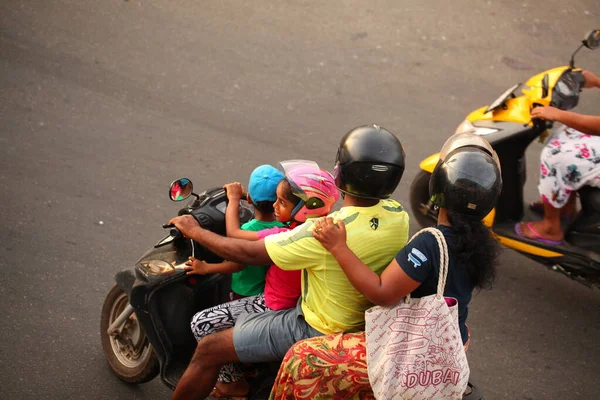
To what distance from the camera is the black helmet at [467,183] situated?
9.51 feet

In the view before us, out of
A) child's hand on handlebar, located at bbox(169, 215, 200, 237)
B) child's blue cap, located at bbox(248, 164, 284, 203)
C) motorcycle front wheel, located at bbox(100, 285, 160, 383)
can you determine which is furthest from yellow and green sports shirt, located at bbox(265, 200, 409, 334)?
motorcycle front wheel, located at bbox(100, 285, 160, 383)

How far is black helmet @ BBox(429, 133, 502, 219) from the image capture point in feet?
9.51

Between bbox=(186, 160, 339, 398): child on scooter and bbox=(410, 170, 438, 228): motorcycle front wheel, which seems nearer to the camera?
bbox=(186, 160, 339, 398): child on scooter

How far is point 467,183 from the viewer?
2.90 metres

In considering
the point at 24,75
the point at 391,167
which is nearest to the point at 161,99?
the point at 24,75

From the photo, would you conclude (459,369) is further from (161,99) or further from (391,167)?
(161,99)

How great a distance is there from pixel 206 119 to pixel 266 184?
3.30 meters

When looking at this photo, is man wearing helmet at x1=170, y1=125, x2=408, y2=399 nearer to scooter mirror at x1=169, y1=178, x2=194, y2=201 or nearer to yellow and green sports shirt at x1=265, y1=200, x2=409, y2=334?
yellow and green sports shirt at x1=265, y1=200, x2=409, y2=334

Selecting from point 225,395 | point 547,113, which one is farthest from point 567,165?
point 225,395

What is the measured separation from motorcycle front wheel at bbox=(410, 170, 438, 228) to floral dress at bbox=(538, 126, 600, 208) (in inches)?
31.9

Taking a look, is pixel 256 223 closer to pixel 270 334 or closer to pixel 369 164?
pixel 270 334

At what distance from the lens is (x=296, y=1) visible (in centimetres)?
830

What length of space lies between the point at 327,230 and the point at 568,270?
266 centimetres

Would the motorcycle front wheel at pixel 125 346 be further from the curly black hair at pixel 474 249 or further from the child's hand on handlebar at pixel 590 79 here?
the child's hand on handlebar at pixel 590 79
